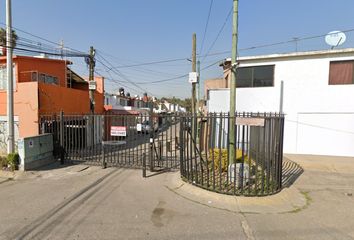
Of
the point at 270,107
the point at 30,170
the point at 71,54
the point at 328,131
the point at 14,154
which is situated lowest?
the point at 30,170

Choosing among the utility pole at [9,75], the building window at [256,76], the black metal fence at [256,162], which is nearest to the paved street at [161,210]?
the black metal fence at [256,162]

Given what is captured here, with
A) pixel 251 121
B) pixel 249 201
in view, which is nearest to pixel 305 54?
pixel 251 121

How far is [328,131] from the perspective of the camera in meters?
12.9

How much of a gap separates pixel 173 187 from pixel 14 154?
636cm

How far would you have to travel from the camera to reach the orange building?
12.2 meters

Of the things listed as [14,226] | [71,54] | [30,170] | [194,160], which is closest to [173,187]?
[194,160]

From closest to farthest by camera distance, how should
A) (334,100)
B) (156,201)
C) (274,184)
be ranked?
(156,201)
(274,184)
(334,100)

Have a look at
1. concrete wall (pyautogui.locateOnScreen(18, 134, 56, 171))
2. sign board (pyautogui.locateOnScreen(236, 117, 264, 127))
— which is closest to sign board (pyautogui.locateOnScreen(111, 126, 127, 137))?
concrete wall (pyautogui.locateOnScreen(18, 134, 56, 171))

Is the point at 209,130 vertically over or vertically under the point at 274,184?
over

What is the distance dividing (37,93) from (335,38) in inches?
629

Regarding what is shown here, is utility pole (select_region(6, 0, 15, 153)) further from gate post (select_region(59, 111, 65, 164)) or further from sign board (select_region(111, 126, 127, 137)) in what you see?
sign board (select_region(111, 126, 127, 137))

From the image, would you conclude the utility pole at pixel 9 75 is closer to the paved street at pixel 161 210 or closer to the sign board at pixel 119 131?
Result: the paved street at pixel 161 210

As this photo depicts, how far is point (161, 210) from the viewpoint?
5.62 metres

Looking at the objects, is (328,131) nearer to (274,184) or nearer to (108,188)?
(274,184)
